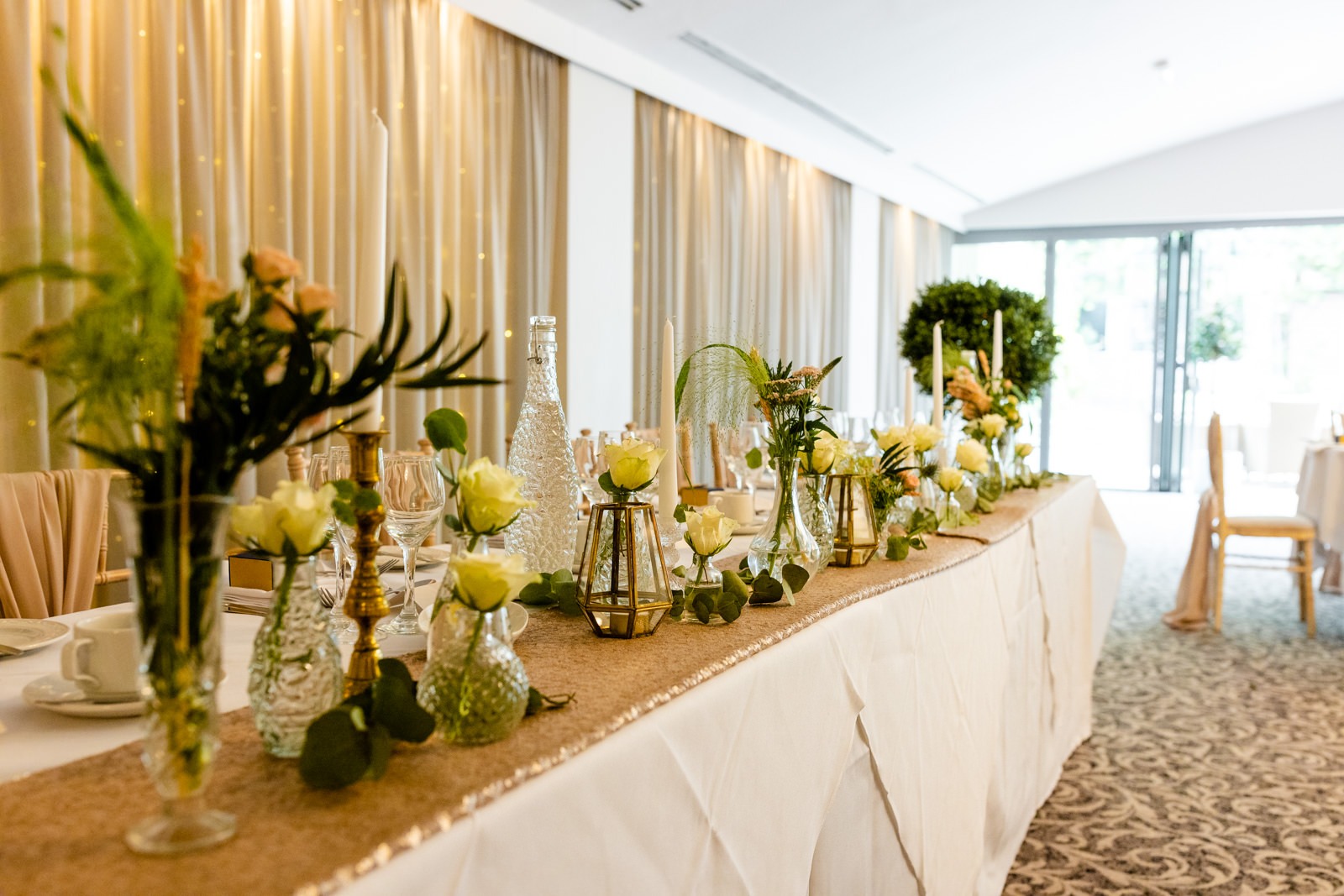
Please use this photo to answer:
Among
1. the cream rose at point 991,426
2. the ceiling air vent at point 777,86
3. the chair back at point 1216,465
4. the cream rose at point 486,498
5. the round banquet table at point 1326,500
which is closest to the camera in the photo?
the cream rose at point 486,498

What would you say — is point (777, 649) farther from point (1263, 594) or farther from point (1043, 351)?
point (1263, 594)

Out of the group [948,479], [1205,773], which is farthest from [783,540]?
[1205,773]

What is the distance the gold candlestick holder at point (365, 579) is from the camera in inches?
33.7

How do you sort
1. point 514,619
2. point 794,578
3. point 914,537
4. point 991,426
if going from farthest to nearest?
1. point 991,426
2. point 914,537
3. point 794,578
4. point 514,619

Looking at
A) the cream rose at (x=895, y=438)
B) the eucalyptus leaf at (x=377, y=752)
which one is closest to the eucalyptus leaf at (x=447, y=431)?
the eucalyptus leaf at (x=377, y=752)

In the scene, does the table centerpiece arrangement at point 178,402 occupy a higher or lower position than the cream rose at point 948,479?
higher

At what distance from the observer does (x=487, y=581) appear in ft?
2.43

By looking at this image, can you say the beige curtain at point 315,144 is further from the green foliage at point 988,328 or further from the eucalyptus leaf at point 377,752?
the eucalyptus leaf at point 377,752

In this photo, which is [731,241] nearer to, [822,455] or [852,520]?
[852,520]

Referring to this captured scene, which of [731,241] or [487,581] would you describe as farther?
[731,241]

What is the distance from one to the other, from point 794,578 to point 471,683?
2.06 feet

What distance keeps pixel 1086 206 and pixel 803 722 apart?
10.5 metres

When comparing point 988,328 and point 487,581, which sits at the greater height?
point 988,328

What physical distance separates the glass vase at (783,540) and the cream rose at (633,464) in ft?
1.18
